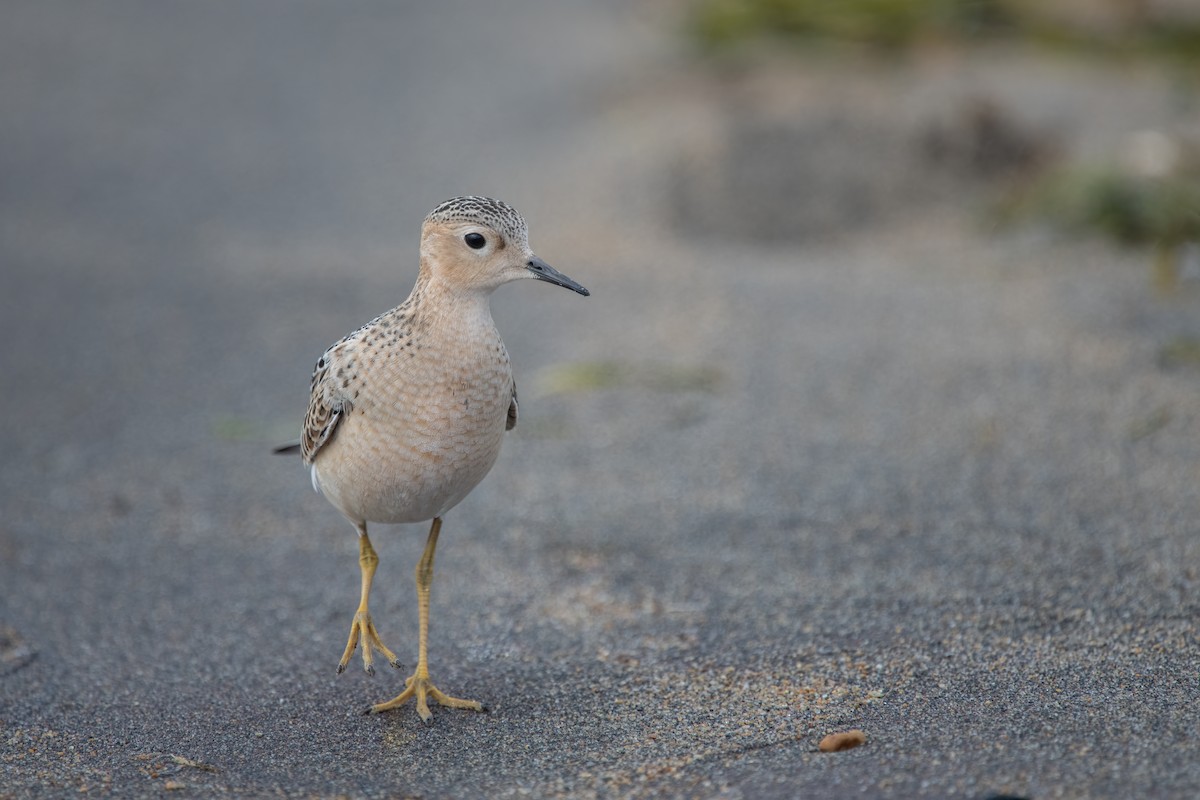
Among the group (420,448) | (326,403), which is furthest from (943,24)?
(420,448)

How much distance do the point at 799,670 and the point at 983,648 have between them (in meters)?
0.62

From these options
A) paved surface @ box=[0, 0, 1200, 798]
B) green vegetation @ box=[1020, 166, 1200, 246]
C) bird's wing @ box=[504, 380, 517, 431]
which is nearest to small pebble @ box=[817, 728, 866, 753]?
paved surface @ box=[0, 0, 1200, 798]

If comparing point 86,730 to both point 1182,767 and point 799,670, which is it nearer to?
point 799,670

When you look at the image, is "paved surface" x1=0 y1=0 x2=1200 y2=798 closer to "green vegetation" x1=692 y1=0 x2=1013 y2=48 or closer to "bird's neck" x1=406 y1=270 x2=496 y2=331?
"green vegetation" x1=692 y1=0 x2=1013 y2=48

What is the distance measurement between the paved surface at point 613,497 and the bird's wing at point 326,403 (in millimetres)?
861

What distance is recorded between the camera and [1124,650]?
439 centimetres

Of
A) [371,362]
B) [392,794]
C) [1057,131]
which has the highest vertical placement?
[1057,131]

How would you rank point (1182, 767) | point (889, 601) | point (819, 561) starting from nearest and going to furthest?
point (1182, 767) < point (889, 601) < point (819, 561)

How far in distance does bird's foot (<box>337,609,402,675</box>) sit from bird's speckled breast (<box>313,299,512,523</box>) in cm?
46

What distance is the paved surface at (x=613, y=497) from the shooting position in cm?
412

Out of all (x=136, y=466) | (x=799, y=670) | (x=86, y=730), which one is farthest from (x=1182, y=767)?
(x=136, y=466)

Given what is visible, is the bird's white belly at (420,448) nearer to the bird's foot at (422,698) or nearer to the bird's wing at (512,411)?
the bird's wing at (512,411)

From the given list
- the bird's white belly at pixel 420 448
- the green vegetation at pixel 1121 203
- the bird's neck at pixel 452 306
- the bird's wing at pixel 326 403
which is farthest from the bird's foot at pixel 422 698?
the green vegetation at pixel 1121 203

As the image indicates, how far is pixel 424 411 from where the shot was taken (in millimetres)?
4254
